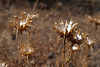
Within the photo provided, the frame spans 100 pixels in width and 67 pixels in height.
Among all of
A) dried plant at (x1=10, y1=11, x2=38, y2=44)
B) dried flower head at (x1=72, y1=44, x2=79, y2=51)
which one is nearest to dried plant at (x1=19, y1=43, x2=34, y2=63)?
dried plant at (x1=10, y1=11, x2=38, y2=44)

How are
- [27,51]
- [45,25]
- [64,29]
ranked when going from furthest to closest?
[45,25], [27,51], [64,29]

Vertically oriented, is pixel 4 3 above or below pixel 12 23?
above

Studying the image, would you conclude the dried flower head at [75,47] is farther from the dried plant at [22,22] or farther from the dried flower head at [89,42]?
the dried plant at [22,22]

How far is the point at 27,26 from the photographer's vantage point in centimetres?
86

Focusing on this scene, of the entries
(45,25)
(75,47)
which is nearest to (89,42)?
(75,47)

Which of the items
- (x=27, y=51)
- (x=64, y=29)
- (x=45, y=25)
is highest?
(x=45, y=25)

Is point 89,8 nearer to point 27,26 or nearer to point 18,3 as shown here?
point 18,3

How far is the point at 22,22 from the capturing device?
0.87m

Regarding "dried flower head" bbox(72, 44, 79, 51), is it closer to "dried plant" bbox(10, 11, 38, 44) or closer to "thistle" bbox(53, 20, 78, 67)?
"thistle" bbox(53, 20, 78, 67)

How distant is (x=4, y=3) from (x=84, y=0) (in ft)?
10.6

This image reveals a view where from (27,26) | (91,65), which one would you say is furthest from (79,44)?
(91,65)

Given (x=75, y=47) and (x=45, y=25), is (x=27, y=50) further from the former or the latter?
(x=45, y=25)

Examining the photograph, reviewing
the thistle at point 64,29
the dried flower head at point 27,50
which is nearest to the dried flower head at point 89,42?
the thistle at point 64,29

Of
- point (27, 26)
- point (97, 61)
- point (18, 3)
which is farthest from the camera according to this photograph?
point (18, 3)
